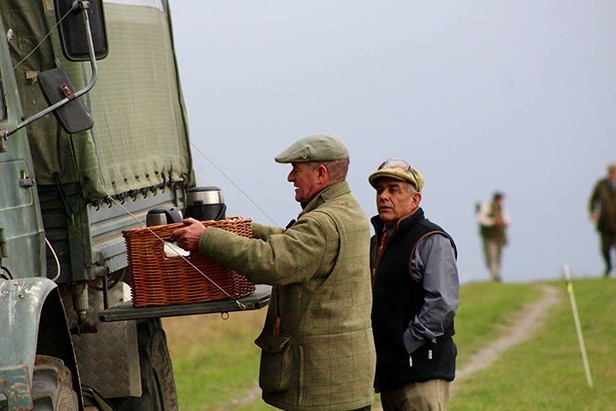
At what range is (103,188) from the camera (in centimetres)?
681

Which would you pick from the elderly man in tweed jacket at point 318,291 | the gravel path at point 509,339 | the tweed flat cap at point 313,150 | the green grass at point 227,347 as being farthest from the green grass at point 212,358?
the tweed flat cap at point 313,150

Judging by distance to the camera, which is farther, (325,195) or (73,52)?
(325,195)

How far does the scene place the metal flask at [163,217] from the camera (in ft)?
21.5

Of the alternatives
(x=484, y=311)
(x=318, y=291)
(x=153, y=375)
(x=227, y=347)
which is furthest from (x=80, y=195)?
(x=484, y=311)

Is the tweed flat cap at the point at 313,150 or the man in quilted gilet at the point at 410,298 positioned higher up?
the tweed flat cap at the point at 313,150

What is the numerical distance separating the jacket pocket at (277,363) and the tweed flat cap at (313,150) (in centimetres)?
85

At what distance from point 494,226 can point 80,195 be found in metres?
21.6

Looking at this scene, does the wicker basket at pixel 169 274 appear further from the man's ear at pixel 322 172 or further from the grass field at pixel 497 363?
the grass field at pixel 497 363

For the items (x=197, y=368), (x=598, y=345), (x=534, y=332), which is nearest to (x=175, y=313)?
(x=197, y=368)

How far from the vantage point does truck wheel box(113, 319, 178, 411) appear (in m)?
7.93

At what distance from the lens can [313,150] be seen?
6.21 meters

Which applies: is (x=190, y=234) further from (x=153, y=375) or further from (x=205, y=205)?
(x=153, y=375)

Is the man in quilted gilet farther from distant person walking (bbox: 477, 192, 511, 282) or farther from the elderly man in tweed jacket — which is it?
distant person walking (bbox: 477, 192, 511, 282)

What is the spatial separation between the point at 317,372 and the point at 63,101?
5.67 feet
